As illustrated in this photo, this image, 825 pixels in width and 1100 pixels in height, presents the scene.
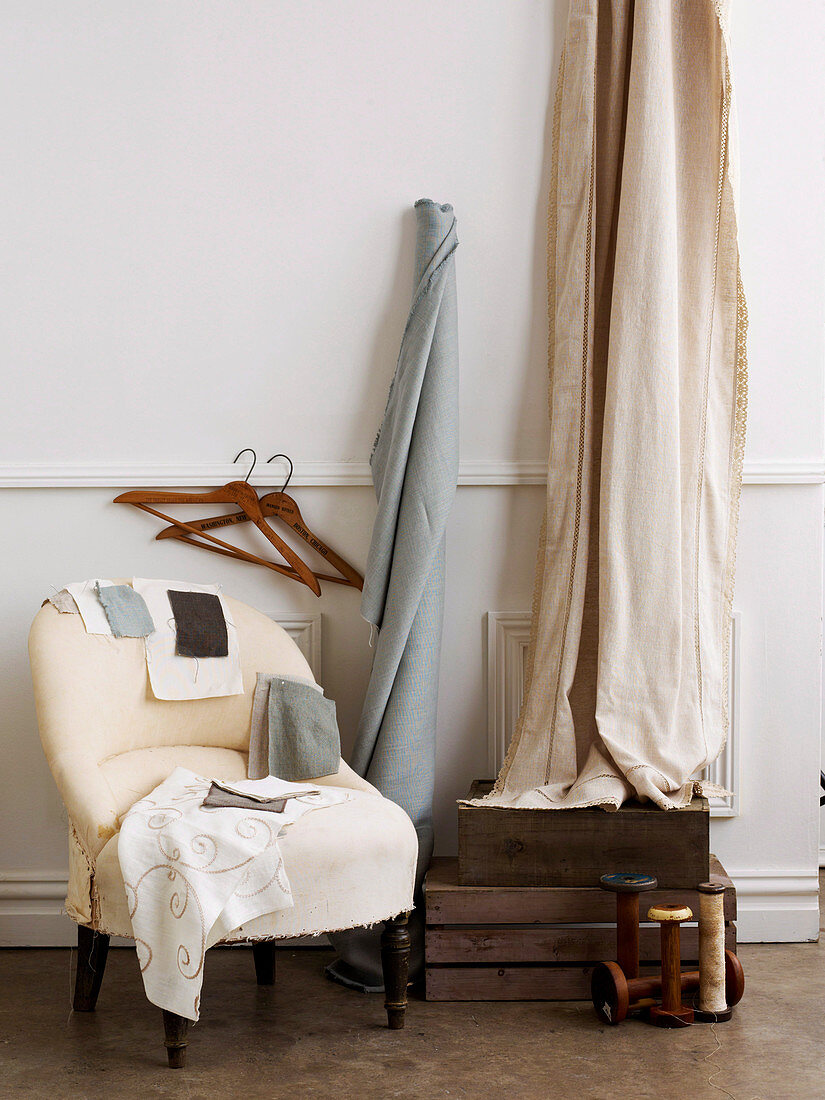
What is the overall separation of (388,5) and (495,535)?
128cm

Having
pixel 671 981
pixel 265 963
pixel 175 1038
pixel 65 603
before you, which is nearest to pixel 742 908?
pixel 671 981

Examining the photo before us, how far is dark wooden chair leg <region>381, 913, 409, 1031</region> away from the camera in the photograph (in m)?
1.75

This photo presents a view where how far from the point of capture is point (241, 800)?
174cm

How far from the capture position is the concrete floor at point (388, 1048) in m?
1.59

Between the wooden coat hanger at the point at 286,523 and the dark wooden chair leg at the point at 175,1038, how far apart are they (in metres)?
1.01

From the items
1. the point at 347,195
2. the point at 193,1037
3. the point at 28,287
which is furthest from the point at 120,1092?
the point at 347,195

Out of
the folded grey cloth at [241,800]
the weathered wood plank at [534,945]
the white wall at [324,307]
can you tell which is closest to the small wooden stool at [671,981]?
the weathered wood plank at [534,945]

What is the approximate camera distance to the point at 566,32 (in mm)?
2217

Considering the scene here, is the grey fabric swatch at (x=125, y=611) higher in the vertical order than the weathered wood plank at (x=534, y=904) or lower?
higher

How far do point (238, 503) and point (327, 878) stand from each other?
0.98 m

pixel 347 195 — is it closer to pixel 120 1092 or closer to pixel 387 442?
pixel 387 442

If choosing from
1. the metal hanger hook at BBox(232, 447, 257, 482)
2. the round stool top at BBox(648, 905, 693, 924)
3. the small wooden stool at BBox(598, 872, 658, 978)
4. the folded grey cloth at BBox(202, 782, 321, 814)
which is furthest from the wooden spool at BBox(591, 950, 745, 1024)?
the metal hanger hook at BBox(232, 447, 257, 482)

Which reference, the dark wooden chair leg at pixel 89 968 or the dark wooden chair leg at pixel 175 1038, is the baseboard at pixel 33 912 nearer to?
the dark wooden chair leg at pixel 89 968

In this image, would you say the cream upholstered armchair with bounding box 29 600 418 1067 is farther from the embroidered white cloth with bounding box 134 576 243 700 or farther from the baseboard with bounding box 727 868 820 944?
the baseboard with bounding box 727 868 820 944
